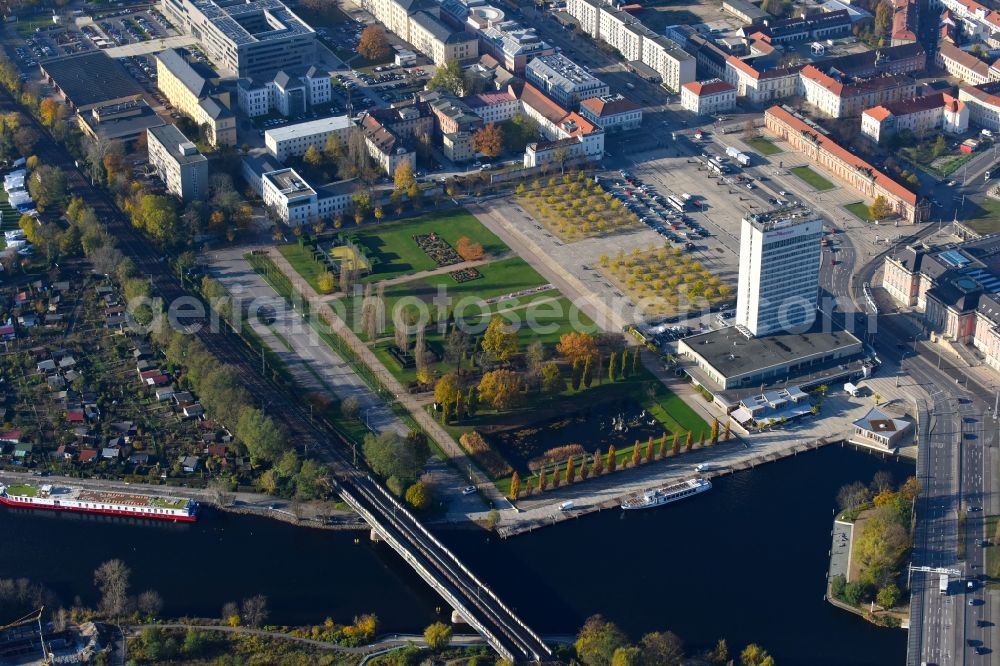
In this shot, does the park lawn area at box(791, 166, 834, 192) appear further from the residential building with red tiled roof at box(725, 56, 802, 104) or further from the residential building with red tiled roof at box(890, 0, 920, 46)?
the residential building with red tiled roof at box(890, 0, 920, 46)

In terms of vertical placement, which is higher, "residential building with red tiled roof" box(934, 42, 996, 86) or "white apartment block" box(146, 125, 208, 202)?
"white apartment block" box(146, 125, 208, 202)

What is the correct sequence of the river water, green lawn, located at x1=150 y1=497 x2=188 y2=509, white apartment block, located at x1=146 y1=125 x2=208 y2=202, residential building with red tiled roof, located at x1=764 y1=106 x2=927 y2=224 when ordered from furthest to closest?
white apartment block, located at x1=146 y1=125 x2=208 y2=202 < residential building with red tiled roof, located at x1=764 y1=106 x2=927 y2=224 < green lawn, located at x1=150 y1=497 x2=188 y2=509 < the river water

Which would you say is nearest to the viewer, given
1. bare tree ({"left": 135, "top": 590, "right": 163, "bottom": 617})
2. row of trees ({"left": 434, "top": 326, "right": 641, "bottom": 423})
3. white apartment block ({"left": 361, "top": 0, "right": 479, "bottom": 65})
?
bare tree ({"left": 135, "top": 590, "right": 163, "bottom": 617})

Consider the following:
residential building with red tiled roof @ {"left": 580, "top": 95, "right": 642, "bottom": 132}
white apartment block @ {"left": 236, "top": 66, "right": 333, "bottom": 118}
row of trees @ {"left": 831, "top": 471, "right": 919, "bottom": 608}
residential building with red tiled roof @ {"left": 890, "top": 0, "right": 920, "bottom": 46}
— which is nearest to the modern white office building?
row of trees @ {"left": 831, "top": 471, "right": 919, "bottom": 608}

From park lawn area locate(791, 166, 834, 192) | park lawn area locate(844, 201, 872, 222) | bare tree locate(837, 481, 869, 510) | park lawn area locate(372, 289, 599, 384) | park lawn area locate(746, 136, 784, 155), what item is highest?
park lawn area locate(372, 289, 599, 384)

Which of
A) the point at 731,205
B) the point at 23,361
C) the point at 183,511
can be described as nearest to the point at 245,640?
the point at 183,511

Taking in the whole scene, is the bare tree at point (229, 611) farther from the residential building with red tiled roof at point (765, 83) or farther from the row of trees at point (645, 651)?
the residential building with red tiled roof at point (765, 83)
